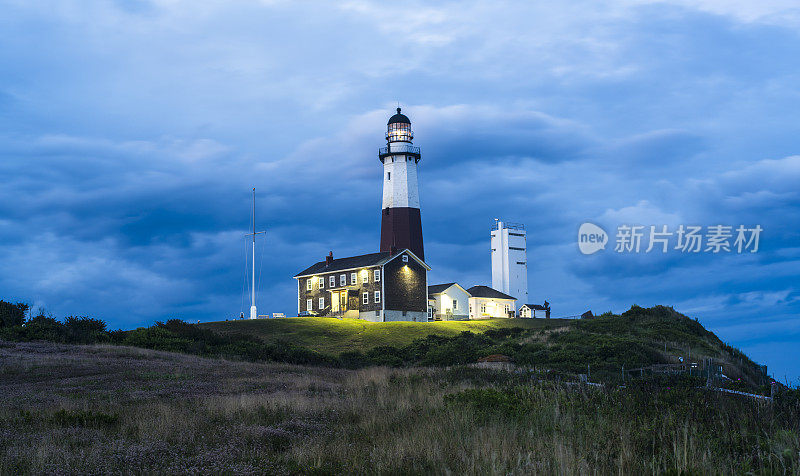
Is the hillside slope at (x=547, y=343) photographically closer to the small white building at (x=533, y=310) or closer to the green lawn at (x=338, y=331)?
the green lawn at (x=338, y=331)

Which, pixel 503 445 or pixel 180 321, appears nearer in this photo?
pixel 503 445

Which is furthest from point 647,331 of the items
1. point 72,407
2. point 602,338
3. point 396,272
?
point 72,407

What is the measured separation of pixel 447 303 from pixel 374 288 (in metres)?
12.9

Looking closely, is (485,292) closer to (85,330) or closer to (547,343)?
(547,343)

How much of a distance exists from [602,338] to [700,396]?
2982cm

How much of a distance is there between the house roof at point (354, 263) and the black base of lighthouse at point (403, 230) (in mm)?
1881

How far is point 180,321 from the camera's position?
42000 millimetres

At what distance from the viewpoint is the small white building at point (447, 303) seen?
73312 millimetres

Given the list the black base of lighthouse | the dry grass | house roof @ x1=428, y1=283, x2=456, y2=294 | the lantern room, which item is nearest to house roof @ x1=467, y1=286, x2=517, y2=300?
house roof @ x1=428, y1=283, x2=456, y2=294

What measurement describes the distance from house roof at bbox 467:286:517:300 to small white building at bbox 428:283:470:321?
2.52 metres

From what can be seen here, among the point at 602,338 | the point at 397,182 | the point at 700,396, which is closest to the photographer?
the point at 700,396

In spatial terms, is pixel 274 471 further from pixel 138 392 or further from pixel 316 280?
pixel 316 280

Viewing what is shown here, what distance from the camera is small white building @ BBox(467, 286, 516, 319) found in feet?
259

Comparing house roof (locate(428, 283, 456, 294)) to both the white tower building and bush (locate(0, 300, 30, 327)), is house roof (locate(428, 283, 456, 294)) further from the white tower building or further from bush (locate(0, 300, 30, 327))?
bush (locate(0, 300, 30, 327))
